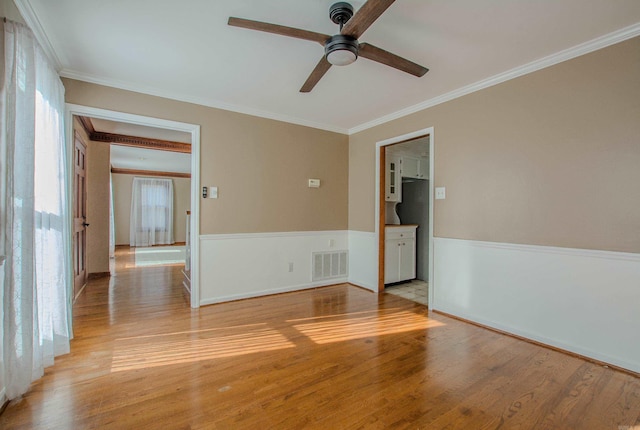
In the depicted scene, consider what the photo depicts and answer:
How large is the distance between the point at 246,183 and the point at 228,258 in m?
0.96

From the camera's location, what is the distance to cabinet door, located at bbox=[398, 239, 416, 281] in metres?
4.52

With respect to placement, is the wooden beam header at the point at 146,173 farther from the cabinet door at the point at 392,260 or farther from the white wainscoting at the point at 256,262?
the cabinet door at the point at 392,260

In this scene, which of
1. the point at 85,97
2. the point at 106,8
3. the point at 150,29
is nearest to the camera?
the point at 106,8

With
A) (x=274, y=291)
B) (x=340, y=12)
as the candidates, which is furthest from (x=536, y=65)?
(x=274, y=291)

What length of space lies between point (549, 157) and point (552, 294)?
1151 millimetres

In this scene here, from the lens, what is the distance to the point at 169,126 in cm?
329

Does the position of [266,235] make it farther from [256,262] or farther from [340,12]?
[340,12]

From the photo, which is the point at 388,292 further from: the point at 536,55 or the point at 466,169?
the point at 536,55

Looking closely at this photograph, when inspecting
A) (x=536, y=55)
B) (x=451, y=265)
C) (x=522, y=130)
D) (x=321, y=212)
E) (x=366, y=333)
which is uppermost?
(x=536, y=55)

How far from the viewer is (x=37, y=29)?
212 cm

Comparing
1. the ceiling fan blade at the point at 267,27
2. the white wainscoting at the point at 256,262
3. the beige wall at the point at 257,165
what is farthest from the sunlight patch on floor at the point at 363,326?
the ceiling fan blade at the point at 267,27

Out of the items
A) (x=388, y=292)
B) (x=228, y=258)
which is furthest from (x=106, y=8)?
(x=388, y=292)

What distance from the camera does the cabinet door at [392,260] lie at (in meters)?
4.31

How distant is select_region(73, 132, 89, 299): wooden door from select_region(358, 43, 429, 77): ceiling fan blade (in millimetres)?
3912
